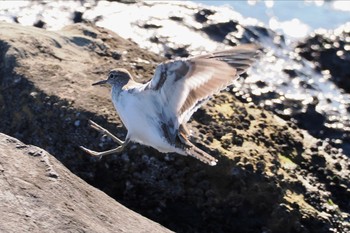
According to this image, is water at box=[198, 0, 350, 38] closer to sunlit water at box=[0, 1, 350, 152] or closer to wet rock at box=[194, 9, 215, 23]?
sunlit water at box=[0, 1, 350, 152]

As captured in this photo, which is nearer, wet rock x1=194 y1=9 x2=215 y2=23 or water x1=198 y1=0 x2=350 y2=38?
wet rock x1=194 y1=9 x2=215 y2=23

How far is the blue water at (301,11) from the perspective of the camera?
45.2 ft

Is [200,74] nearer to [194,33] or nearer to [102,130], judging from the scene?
[102,130]

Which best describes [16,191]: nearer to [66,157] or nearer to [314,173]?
[66,157]

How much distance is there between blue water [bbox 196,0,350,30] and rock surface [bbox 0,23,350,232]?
5649 mm

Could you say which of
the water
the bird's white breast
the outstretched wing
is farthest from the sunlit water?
the outstretched wing

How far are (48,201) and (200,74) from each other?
1.76m

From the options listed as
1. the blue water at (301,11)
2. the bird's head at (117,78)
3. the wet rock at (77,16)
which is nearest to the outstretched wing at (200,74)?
the bird's head at (117,78)

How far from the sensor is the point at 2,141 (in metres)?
5.93

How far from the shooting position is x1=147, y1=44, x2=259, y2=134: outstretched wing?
614 cm

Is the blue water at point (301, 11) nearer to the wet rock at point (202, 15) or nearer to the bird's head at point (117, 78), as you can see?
the wet rock at point (202, 15)

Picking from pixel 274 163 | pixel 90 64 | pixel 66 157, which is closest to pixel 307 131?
pixel 274 163

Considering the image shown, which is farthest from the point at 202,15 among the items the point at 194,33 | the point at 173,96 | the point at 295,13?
the point at 173,96

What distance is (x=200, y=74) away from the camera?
20.5 feet
